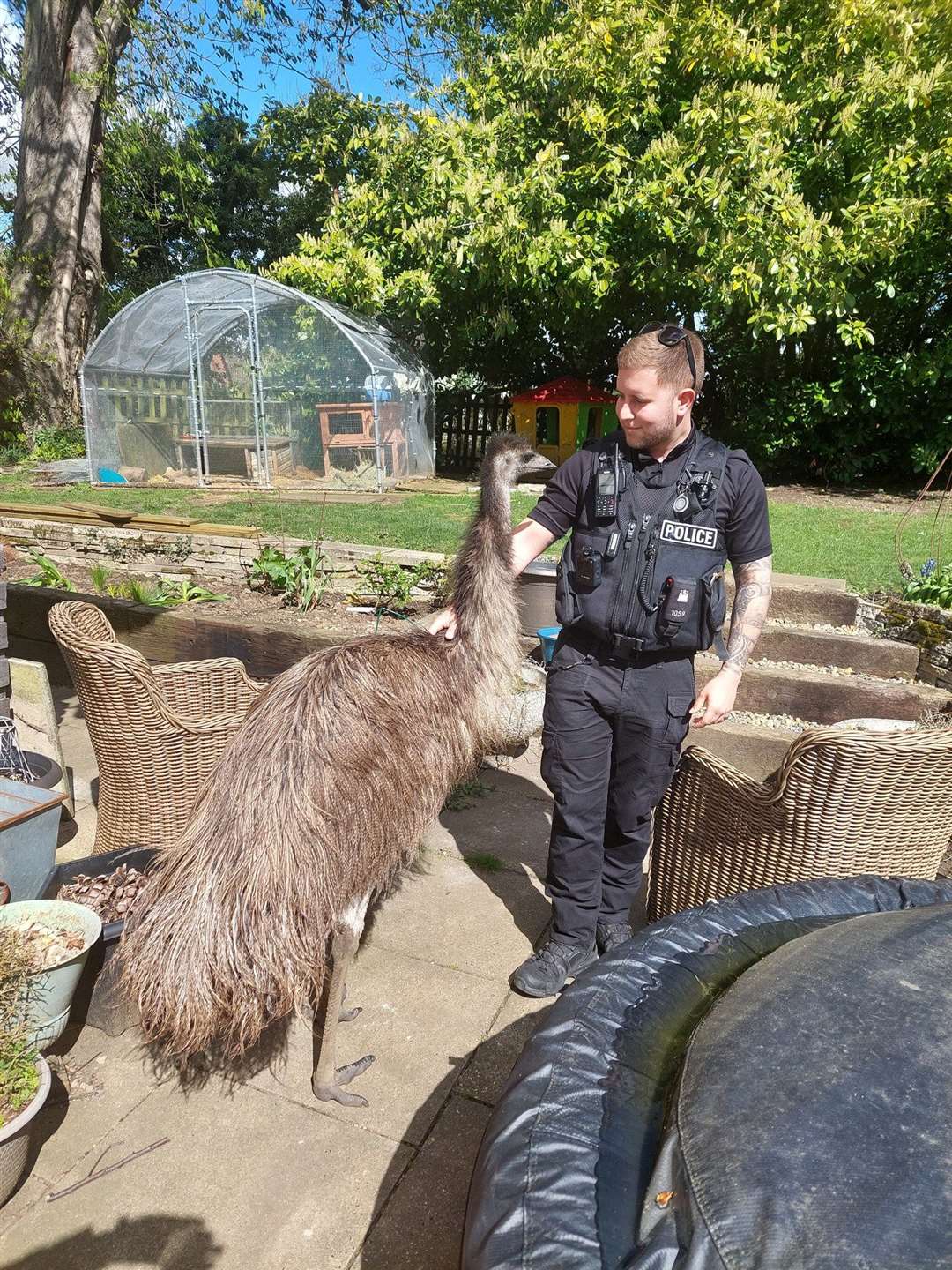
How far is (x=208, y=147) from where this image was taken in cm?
2247

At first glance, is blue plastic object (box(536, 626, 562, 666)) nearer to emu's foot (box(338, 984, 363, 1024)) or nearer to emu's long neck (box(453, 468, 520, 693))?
emu's long neck (box(453, 468, 520, 693))

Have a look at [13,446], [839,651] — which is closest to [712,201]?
[839,651]

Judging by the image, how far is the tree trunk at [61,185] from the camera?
42.8 ft

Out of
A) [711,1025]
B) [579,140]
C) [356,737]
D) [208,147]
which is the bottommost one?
[711,1025]

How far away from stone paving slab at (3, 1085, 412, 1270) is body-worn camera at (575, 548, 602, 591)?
1850 mm

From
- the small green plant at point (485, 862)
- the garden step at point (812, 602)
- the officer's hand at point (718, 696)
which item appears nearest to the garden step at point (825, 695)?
the garden step at point (812, 602)

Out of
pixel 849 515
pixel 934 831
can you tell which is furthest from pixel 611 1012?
pixel 849 515

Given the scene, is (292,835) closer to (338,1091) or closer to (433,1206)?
(338,1091)

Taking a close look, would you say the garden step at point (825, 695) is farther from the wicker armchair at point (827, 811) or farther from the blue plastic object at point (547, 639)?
the wicker armchair at point (827, 811)

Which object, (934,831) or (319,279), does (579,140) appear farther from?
(934,831)

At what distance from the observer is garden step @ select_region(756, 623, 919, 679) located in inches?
209

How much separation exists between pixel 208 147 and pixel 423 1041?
2569cm

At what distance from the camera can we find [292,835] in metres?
2.28

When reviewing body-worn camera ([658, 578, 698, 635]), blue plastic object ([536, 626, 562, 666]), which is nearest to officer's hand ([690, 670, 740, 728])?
body-worn camera ([658, 578, 698, 635])
